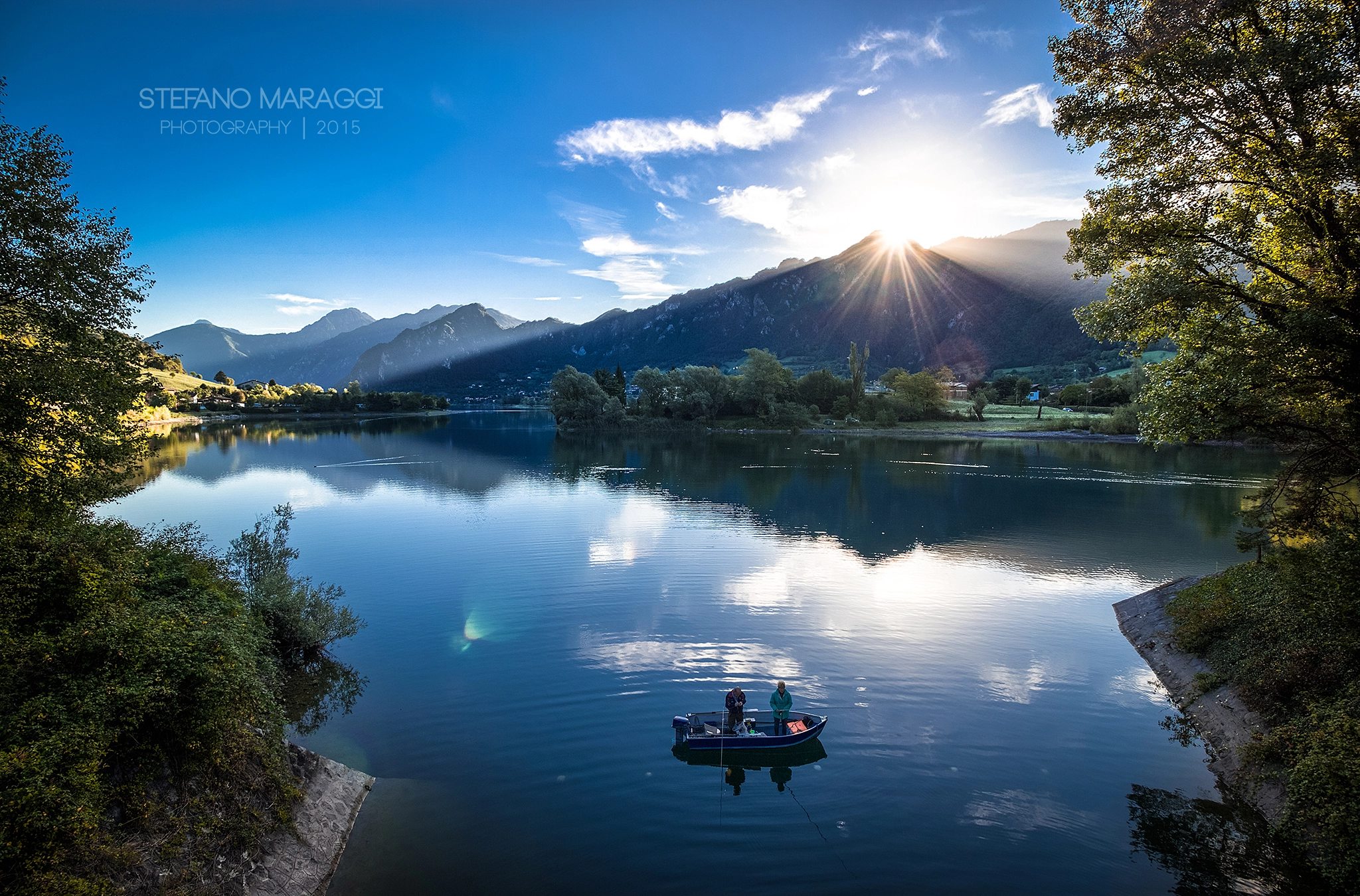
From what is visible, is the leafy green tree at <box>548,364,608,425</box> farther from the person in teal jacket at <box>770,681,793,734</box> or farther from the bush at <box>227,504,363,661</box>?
the person in teal jacket at <box>770,681,793,734</box>

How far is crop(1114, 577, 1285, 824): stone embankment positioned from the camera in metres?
16.2

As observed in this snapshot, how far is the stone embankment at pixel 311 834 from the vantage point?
12523mm

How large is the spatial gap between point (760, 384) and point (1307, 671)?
151 metres

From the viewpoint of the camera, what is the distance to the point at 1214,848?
49.0 feet

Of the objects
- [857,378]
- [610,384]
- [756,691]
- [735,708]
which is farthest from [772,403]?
[735,708]

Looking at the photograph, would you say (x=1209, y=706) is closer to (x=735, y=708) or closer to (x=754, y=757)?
(x=754, y=757)

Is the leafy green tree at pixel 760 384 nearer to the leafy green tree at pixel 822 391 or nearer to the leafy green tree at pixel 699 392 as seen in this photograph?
the leafy green tree at pixel 822 391

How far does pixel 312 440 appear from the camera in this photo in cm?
13612

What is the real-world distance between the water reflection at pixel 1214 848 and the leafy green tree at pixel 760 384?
148 meters

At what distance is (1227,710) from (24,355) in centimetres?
3629

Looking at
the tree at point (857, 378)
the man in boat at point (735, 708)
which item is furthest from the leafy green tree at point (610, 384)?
the man in boat at point (735, 708)

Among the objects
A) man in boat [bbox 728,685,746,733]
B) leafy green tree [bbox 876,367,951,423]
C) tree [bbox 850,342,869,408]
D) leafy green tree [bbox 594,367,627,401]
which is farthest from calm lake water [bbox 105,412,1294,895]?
leafy green tree [bbox 594,367,627,401]

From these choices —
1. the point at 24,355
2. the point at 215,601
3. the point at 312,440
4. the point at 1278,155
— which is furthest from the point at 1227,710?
the point at 312,440

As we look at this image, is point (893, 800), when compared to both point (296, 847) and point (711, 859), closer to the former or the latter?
point (711, 859)
